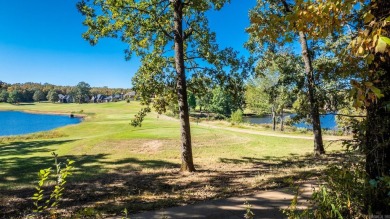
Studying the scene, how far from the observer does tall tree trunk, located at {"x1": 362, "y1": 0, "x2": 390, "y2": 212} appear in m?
3.68

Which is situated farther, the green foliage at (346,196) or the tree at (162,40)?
the tree at (162,40)

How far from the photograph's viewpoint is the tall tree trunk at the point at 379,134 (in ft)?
12.1

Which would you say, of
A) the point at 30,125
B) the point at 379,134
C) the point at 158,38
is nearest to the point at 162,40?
the point at 158,38

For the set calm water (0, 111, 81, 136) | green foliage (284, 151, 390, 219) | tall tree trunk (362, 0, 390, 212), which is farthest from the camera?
calm water (0, 111, 81, 136)

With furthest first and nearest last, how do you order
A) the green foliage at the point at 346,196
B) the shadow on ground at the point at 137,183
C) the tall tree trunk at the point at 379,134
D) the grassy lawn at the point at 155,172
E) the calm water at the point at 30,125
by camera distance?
the calm water at the point at 30,125 < the grassy lawn at the point at 155,172 < the shadow on ground at the point at 137,183 < the green foliage at the point at 346,196 < the tall tree trunk at the point at 379,134

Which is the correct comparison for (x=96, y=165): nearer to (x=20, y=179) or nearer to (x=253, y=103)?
(x=20, y=179)

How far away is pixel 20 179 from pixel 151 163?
5837mm

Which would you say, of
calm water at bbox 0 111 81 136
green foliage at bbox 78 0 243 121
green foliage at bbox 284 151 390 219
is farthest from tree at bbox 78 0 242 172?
calm water at bbox 0 111 81 136

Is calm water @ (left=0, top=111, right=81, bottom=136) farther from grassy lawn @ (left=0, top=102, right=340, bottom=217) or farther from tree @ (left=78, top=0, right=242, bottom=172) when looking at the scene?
tree @ (left=78, top=0, right=242, bottom=172)

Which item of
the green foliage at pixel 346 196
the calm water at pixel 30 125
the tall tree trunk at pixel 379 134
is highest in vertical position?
the tall tree trunk at pixel 379 134

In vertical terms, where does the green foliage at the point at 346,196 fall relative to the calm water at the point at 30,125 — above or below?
above

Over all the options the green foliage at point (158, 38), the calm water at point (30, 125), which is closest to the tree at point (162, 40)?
the green foliage at point (158, 38)

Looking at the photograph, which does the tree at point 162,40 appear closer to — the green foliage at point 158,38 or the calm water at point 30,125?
the green foliage at point 158,38

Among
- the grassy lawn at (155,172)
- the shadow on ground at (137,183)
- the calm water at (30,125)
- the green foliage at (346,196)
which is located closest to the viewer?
the green foliage at (346,196)
